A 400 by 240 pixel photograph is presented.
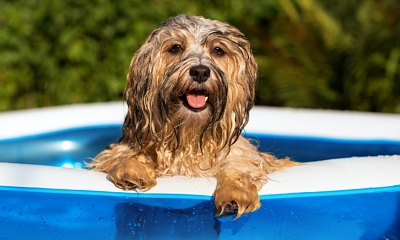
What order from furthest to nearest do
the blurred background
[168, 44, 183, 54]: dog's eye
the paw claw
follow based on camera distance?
1. the blurred background
2. [168, 44, 183, 54]: dog's eye
3. the paw claw

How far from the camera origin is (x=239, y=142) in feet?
14.5

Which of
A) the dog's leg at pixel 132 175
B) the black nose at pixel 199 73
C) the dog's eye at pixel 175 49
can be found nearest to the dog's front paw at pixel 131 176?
the dog's leg at pixel 132 175

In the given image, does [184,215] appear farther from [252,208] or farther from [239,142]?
[239,142]

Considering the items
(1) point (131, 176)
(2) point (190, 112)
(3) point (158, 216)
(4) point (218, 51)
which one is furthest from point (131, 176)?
(4) point (218, 51)

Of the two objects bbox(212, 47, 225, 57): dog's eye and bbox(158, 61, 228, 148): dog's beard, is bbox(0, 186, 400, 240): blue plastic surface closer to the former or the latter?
bbox(158, 61, 228, 148): dog's beard

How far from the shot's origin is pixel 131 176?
12.0ft

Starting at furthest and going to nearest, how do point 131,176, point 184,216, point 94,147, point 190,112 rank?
point 94,147 < point 190,112 < point 184,216 < point 131,176

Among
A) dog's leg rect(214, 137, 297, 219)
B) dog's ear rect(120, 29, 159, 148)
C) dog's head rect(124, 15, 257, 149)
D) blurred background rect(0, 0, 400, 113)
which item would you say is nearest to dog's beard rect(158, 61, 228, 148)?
dog's head rect(124, 15, 257, 149)

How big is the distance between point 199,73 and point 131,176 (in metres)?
0.70

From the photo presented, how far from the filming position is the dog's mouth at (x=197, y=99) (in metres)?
3.83

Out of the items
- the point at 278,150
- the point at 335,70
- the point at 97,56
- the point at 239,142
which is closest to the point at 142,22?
the point at 97,56

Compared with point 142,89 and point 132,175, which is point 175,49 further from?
point 132,175

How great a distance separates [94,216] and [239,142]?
1.17 metres

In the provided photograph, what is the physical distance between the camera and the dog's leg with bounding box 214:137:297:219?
349 cm
